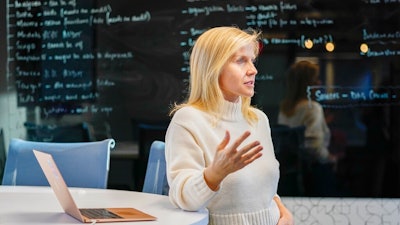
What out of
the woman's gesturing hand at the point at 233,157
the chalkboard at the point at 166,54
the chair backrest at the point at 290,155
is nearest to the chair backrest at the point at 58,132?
the chalkboard at the point at 166,54

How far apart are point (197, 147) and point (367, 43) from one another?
81.4 inches

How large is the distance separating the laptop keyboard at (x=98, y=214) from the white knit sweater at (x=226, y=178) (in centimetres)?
20

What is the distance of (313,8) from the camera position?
3.78 meters

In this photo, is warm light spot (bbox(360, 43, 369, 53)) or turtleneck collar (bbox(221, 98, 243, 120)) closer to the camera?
turtleneck collar (bbox(221, 98, 243, 120))

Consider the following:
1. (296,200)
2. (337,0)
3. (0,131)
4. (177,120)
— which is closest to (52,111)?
(0,131)

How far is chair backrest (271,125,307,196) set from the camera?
3.78m

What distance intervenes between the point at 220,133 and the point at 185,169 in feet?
0.67

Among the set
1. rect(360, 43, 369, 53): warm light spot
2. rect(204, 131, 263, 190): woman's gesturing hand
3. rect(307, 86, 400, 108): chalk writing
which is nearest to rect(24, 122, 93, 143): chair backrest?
rect(307, 86, 400, 108): chalk writing

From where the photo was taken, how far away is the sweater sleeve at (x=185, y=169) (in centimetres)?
183

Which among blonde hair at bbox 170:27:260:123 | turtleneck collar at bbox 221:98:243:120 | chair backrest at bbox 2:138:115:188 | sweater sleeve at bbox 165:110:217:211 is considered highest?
blonde hair at bbox 170:27:260:123

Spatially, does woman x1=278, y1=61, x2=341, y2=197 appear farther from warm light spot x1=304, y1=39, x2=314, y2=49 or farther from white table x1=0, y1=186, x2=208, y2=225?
white table x1=0, y1=186, x2=208, y2=225

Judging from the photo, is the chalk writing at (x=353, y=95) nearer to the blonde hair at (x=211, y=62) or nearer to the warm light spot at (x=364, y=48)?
the warm light spot at (x=364, y=48)

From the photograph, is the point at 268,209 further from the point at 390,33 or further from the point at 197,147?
the point at 390,33

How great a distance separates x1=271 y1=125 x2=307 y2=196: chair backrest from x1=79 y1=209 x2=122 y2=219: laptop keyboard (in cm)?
204
